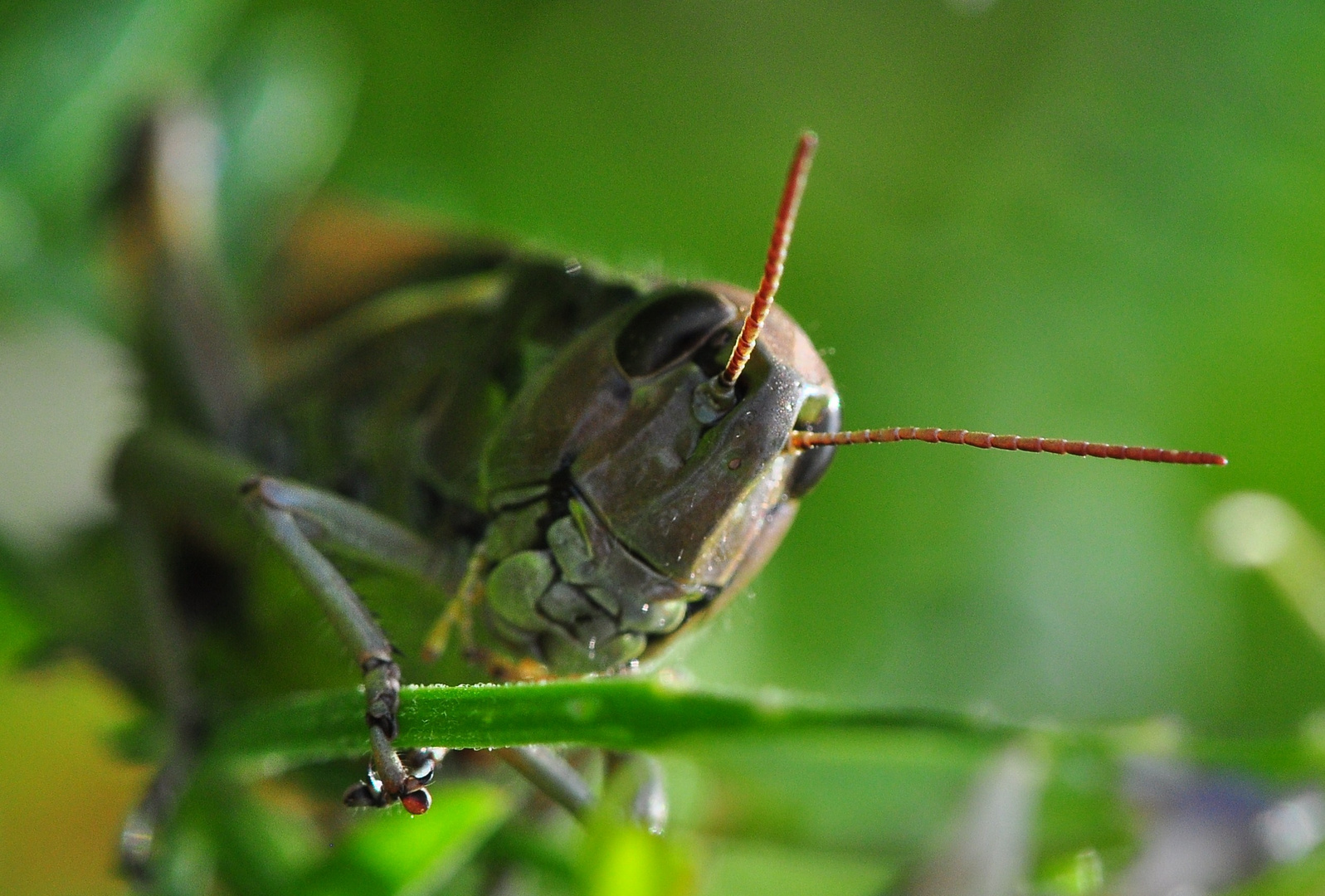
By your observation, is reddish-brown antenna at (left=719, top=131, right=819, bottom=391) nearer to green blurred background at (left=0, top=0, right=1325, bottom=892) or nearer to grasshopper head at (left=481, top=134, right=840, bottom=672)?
grasshopper head at (left=481, top=134, right=840, bottom=672)

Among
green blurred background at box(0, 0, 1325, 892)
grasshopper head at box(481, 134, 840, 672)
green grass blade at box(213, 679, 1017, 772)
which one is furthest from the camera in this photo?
green blurred background at box(0, 0, 1325, 892)

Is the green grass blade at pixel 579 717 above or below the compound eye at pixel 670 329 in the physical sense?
below

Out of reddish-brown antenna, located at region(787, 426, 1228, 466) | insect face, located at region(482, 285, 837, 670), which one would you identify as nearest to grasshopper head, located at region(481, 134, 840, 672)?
insect face, located at region(482, 285, 837, 670)

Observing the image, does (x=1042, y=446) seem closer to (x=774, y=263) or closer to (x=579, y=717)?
(x=774, y=263)

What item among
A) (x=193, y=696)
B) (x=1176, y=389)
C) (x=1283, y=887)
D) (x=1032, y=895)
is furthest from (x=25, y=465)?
(x=1176, y=389)

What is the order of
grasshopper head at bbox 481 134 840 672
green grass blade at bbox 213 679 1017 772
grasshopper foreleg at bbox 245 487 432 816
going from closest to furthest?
green grass blade at bbox 213 679 1017 772 → grasshopper foreleg at bbox 245 487 432 816 → grasshopper head at bbox 481 134 840 672

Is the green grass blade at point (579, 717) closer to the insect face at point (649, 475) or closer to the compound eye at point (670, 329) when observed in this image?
the insect face at point (649, 475)

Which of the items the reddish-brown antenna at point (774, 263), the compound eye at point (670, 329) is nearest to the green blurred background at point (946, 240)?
the compound eye at point (670, 329)
